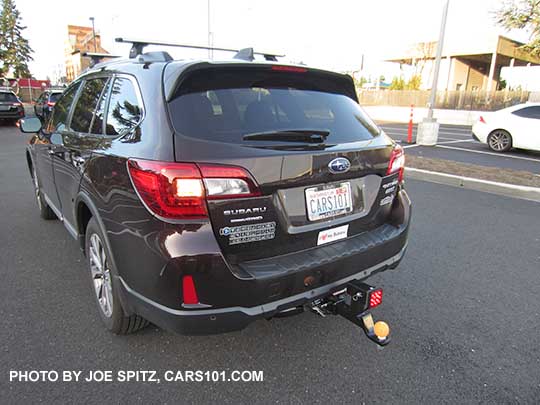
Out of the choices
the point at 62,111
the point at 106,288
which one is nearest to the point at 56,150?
the point at 62,111

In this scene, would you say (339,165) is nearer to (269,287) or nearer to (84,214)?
(269,287)

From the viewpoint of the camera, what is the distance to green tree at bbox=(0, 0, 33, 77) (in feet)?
199

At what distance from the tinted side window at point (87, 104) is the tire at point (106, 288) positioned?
0.84 metres

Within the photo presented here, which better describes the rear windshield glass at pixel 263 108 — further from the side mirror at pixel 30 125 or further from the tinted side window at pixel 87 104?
the side mirror at pixel 30 125

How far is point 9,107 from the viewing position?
17609mm

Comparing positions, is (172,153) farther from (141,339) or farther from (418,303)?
(418,303)

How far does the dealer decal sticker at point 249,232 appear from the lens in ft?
6.36

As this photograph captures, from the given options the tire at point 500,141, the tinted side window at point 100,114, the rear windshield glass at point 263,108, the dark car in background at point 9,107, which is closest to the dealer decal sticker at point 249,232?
the rear windshield glass at point 263,108

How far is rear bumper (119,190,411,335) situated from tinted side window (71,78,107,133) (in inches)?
56.7

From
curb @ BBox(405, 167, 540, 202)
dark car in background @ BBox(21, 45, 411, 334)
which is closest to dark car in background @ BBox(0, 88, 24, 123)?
curb @ BBox(405, 167, 540, 202)

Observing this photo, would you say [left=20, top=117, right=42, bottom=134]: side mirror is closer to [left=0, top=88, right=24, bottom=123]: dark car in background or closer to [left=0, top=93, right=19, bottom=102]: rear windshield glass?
[left=0, top=88, right=24, bottom=123]: dark car in background

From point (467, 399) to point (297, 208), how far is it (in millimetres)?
1439

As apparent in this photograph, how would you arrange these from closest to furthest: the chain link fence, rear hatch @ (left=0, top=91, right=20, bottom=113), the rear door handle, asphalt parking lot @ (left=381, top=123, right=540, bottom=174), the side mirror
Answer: the rear door handle < the side mirror < asphalt parking lot @ (left=381, top=123, right=540, bottom=174) < rear hatch @ (left=0, top=91, right=20, bottom=113) < the chain link fence

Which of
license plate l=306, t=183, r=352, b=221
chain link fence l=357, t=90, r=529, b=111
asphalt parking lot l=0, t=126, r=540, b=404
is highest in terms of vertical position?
chain link fence l=357, t=90, r=529, b=111
